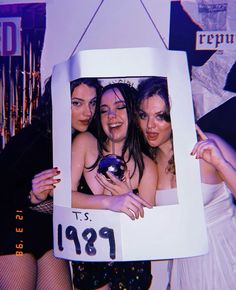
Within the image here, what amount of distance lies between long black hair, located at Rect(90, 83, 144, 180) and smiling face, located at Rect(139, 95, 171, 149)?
0.02 meters

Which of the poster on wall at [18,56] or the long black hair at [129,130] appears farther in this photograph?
the poster on wall at [18,56]

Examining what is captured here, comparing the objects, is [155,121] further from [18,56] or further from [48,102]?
[18,56]

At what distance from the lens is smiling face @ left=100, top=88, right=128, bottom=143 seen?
28.4 inches

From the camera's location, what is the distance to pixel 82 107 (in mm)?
731

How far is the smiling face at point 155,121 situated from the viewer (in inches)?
28.0

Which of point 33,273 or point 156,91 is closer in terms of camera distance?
point 156,91

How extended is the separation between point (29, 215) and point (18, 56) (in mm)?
355

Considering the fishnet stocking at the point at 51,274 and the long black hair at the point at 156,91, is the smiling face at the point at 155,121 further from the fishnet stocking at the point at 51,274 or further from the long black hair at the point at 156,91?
the fishnet stocking at the point at 51,274

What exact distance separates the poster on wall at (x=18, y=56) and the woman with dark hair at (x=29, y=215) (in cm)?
6

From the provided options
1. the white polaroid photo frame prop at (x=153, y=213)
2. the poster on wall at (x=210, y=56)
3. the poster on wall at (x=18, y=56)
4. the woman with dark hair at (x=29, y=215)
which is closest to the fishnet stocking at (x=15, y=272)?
the woman with dark hair at (x=29, y=215)

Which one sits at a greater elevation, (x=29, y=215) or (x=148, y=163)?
(x=148, y=163)

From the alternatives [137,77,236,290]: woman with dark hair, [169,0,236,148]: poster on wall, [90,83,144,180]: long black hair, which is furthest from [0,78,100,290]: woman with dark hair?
[169,0,236,148]: poster on wall

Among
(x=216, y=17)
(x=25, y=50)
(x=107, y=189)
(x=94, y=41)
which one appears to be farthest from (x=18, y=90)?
(x=216, y=17)

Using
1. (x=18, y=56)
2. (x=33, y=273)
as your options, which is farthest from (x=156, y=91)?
(x=33, y=273)
